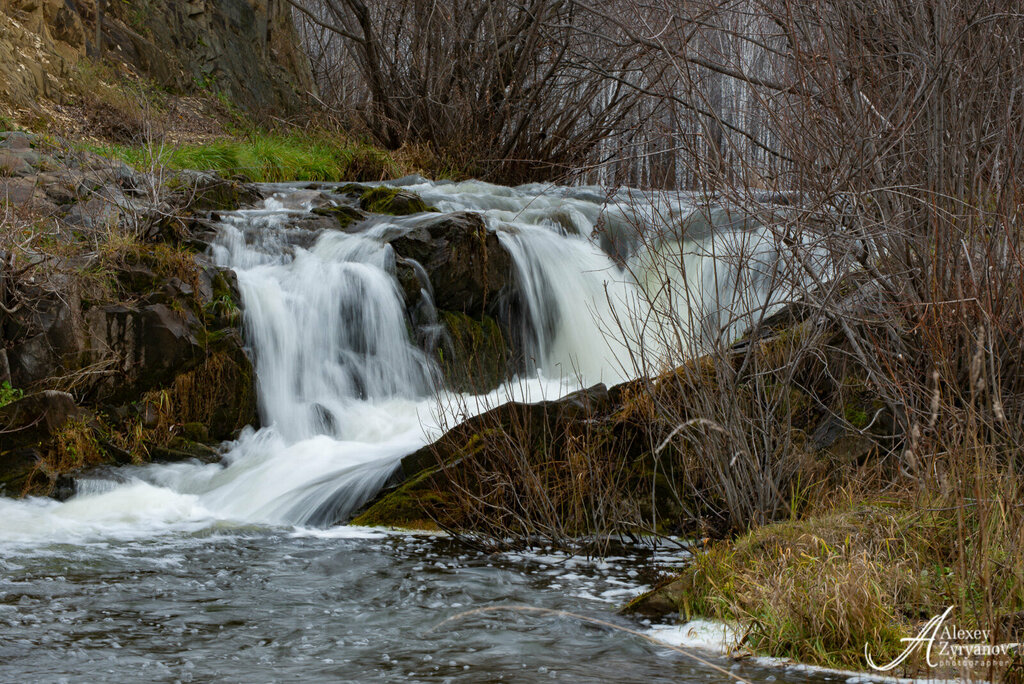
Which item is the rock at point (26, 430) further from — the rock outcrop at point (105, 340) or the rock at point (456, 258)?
the rock at point (456, 258)

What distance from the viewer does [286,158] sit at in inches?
559

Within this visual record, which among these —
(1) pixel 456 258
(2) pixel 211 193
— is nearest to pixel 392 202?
(1) pixel 456 258

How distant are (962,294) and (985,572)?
2.23 meters

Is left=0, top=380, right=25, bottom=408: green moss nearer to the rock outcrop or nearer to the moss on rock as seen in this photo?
the rock outcrop

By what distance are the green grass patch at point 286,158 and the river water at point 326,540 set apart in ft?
6.75

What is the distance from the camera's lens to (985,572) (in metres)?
3.16

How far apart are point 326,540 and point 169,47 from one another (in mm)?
16146

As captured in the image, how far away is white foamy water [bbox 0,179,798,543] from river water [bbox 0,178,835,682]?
23 mm

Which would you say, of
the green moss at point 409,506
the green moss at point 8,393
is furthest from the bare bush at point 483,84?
the green moss at point 409,506

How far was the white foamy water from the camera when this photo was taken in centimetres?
706

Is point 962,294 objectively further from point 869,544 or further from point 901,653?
point 901,653

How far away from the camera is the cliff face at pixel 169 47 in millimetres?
14234

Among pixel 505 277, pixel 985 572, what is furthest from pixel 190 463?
pixel 985 572

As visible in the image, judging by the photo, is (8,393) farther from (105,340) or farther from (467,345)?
(467,345)
